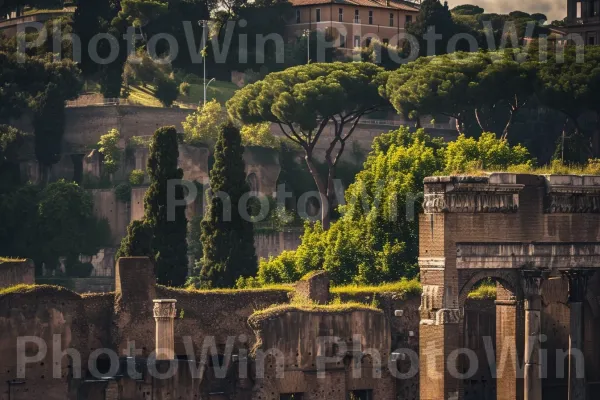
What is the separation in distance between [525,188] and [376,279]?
16.9m

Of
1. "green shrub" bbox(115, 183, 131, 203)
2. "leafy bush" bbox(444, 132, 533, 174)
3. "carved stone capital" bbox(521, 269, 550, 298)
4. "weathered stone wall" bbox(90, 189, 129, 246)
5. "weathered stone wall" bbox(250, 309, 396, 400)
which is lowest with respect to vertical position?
"weathered stone wall" bbox(250, 309, 396, 400)

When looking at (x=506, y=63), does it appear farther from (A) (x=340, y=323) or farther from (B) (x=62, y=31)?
(A) (x=340, y=323)

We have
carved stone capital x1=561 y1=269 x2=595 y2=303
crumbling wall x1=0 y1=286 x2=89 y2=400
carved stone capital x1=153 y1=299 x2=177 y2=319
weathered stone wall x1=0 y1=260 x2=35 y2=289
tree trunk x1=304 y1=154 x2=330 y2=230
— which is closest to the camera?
carved stone capital x1=561 y1=269 x2=595 y2=303

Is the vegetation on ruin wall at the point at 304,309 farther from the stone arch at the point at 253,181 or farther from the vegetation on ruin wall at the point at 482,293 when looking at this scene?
the stone arch at the point at 253,181

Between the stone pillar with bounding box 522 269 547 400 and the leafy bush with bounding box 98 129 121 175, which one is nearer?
the stone pillar with bounding box 522 269 547 400

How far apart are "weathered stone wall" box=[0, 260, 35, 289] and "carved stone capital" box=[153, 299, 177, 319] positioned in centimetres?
631

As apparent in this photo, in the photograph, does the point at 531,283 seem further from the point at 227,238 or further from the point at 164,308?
the point at 227,238

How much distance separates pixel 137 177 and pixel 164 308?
33.6 m

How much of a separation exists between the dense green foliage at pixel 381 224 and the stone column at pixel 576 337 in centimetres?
1261

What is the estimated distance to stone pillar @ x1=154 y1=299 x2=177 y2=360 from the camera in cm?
5619

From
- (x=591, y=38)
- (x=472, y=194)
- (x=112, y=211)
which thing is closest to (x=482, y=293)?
(x=472, y=194)

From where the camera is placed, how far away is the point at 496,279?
169 ft

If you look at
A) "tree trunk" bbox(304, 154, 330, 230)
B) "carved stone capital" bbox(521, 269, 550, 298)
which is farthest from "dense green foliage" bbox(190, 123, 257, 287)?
"carved stone capital" bbox(521, 269, 550, 298)

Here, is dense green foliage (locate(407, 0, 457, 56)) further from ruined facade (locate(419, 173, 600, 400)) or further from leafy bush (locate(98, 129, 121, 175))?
ruined facade (locate(419, 173, 600, 400))
